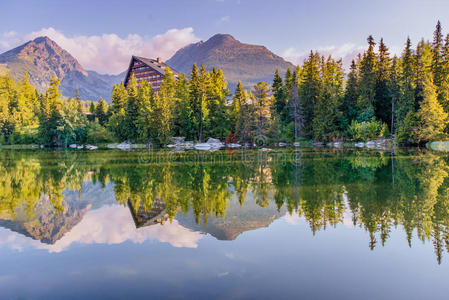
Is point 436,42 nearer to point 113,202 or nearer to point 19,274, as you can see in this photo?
point 113,202

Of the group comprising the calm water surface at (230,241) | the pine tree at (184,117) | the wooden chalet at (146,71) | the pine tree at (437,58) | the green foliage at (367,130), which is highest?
the wooden chalet at (146,71)

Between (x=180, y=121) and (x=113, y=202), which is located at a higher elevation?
(x=180, y=121)

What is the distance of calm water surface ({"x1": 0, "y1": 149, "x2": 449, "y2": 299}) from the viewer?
18.2ft

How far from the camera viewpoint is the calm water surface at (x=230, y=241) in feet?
18.2

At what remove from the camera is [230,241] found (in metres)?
7.89

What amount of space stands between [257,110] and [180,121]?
16.5 meters

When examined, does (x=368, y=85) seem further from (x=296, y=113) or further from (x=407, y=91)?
(x=296, y=113)

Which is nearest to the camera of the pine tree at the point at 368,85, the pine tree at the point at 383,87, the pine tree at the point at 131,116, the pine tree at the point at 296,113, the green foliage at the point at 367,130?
the green foliage at the point at 367,130

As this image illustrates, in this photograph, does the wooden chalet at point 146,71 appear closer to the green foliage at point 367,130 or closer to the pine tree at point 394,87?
the green foliage at point 367,130

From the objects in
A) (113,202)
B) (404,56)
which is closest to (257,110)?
(404,56)

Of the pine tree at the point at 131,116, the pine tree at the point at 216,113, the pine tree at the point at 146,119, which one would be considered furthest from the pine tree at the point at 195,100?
the pine tree at the point at 131,116

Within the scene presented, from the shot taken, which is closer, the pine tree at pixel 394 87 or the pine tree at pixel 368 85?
the pine tree at pixel 394 87

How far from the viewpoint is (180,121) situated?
199ft

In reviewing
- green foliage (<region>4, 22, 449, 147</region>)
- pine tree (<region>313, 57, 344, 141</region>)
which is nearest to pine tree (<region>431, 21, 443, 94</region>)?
green foliage (<region>4, 22, 449, 147</region>)
